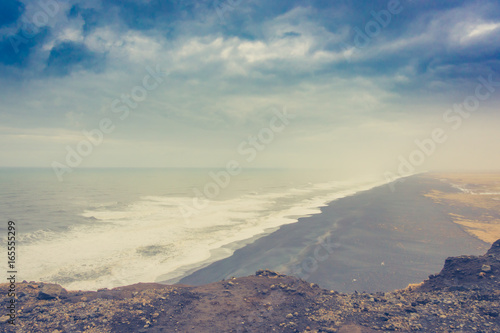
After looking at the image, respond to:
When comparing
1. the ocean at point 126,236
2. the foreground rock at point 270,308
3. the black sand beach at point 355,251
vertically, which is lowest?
the black sand beach at point 355,251

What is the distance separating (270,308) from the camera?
9.71m

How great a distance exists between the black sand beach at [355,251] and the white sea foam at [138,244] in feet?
7.16

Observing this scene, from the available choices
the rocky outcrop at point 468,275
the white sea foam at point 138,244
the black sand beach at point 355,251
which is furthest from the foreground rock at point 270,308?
the white sea foam at point 138,244

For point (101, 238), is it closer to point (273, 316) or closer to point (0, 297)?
point (0, 297)

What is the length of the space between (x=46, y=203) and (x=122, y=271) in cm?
3661

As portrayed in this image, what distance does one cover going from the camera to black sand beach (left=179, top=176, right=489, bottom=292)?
1603cm

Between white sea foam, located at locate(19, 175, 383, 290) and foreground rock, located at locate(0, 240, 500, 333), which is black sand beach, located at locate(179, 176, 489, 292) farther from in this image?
foreground rock, located at locate(0, 240, 500, 333)

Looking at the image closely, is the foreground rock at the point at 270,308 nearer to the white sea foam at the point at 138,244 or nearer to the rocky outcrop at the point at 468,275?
the rocky outcrop at the point at 468,275

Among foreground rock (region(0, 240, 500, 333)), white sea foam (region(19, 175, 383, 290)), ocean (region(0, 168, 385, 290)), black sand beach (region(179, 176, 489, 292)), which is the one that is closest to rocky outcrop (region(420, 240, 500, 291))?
foreground rock (region(0, 240, 500, 333))

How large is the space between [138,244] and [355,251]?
18.2 meters

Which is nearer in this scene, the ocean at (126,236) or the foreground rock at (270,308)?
the foreground rock at (270,308)

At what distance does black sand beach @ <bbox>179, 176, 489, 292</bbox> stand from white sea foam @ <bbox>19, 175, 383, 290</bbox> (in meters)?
2.18

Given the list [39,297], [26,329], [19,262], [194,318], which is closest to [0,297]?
[39,297]

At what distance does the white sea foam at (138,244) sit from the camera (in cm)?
1703
